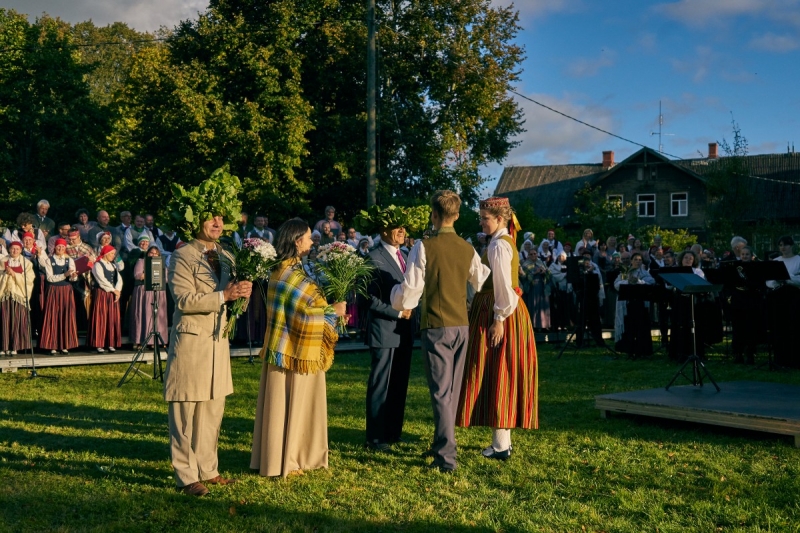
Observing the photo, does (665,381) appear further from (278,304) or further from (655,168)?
(655,168)

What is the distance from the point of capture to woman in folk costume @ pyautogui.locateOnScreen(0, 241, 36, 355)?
549 inches

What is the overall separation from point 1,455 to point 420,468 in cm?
382

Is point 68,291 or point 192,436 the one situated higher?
point 68,291

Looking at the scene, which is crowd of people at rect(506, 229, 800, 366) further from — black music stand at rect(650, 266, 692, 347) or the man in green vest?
the man in green vest

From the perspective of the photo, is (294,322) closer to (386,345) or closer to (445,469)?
(386,345)

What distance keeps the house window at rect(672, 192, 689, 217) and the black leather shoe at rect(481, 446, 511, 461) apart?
48.3 m

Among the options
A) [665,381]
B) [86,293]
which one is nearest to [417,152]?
[86,293]

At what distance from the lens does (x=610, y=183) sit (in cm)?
5431

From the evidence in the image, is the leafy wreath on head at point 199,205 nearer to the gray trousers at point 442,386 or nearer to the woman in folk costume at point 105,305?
the gray trousers at point 442,386

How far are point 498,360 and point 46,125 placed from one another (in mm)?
33581

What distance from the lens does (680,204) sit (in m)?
52.8

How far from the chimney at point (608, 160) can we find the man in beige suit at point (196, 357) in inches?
2142

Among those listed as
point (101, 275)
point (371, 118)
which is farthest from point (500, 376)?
point (371, 118)

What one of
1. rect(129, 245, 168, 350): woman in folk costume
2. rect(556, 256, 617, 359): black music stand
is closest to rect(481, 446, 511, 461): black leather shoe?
rect(129, 245, 168, 350): woman in folk costume
